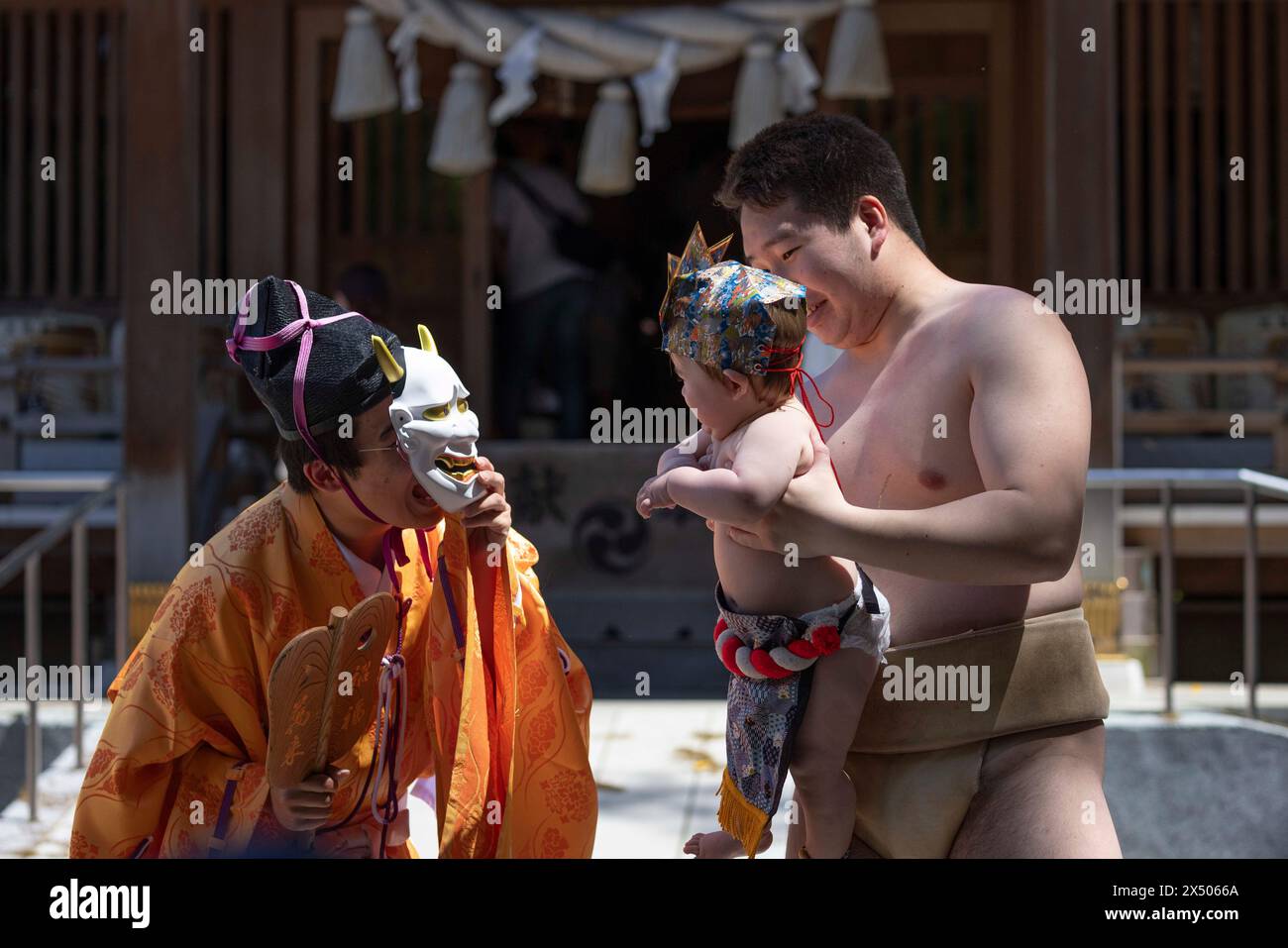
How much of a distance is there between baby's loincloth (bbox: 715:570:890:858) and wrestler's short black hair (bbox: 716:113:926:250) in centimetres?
61

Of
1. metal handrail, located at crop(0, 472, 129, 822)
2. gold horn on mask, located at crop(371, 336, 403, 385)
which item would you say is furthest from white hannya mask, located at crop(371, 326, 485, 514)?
metal handrail, located at crop(0, 472, 129, 822)

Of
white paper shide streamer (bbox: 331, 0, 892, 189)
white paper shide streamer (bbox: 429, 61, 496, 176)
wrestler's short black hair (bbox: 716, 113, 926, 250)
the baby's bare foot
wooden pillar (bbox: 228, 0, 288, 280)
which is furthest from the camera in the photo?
wooden pillar (bbox: 228, 0, 288, 280)

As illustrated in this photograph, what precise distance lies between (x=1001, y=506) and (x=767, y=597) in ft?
1.39

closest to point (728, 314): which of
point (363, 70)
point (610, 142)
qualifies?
point (610, 142)

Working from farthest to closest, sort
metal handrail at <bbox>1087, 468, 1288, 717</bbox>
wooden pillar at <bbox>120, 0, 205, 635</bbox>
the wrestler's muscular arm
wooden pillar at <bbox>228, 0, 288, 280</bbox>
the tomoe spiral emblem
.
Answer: wooden pillar at <bbox>228, 0, 288, 280</bbox>
the tomoe spiral emblem
wooden pillar at <bbox>120, 0, 205, 635</bbox>
metal handrail at <bbox>1087, 468, 1288, 717</bbox>
the wrestler's muscular arm

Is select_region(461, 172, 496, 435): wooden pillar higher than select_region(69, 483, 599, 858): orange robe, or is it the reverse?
select_region(461, 172, 496, 435): wooden pillar

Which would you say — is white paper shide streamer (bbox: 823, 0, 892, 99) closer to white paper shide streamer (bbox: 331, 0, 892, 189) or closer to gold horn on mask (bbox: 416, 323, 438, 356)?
white paper shide streamer (bbox: 331, 0, 892, 189)

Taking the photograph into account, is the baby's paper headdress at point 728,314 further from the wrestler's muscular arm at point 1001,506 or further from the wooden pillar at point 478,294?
the wooden pillar at point 478,294

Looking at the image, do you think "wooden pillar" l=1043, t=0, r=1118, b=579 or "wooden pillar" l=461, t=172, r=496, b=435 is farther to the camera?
"wooden pillar" l=461, t=172, r=496, b=435

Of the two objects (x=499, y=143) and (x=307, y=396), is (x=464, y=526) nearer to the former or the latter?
(x=307, y=396)

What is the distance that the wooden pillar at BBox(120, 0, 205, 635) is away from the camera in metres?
7.27

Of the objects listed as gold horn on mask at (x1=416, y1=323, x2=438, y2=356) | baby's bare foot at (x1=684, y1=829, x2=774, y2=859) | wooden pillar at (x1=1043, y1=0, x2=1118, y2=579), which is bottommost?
baby's bare foot at (x1=684, y1=829, x2=774, y2=859)

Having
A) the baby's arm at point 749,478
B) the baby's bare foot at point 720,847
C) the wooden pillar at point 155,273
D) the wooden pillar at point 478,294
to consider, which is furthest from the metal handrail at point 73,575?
the baby's arm at point 749,478

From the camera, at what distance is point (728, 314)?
7.56 feet
